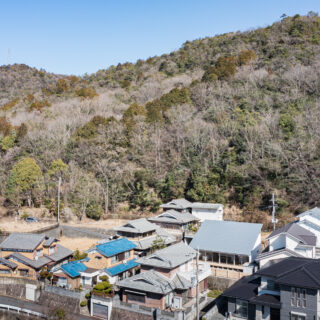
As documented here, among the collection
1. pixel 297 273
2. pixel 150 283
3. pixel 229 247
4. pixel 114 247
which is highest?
pixel 297 273

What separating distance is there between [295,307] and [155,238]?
12.7 meters

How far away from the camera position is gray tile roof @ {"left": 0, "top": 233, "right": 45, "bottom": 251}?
20469mm

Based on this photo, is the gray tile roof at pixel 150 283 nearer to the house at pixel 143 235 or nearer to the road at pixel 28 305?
the road at pixel 28 305

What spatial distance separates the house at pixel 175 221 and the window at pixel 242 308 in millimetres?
11616

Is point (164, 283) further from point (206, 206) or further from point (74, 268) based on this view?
point (206, 206)

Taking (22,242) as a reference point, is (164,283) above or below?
below

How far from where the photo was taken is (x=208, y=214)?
1120 inches

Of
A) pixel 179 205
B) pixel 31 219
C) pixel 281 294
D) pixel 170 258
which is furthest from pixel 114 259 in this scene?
pixel 31 219

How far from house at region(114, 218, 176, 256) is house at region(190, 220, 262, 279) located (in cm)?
296

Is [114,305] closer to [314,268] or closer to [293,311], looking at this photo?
[293,311]

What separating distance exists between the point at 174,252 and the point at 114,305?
4.39 m

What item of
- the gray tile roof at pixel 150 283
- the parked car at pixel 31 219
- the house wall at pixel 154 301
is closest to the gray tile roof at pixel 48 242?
the gray tile roof at pixel 150 283

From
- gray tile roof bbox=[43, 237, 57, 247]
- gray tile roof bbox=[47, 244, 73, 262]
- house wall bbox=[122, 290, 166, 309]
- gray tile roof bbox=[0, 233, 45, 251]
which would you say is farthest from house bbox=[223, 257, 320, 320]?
gray tile roof bbox=[0, 233, 45, 251]

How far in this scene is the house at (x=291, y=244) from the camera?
54.5ft
